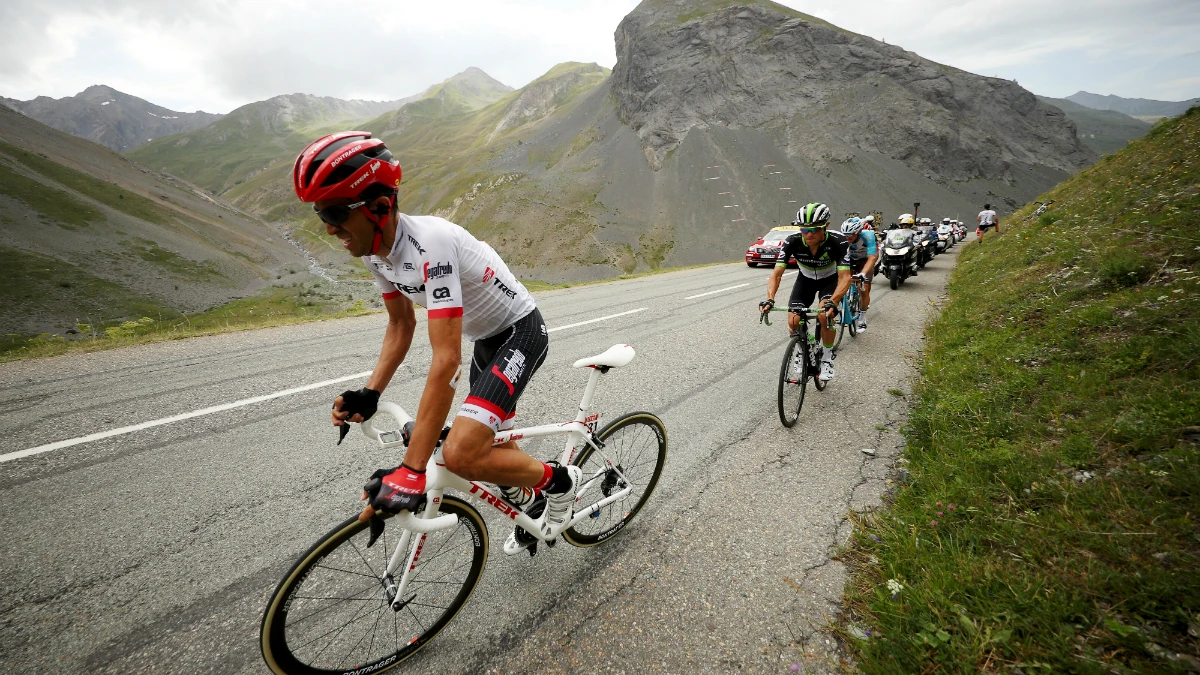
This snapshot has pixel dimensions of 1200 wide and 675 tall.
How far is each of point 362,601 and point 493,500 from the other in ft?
2.98

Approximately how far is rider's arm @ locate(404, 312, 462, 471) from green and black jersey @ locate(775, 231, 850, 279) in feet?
16.2

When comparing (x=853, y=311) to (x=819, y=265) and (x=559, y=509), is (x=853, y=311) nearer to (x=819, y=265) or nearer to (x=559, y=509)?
(x=819, y=265)

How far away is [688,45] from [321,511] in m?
78.3

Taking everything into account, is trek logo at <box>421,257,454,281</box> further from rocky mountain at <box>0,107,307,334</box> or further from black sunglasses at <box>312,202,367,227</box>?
rocky mountain at <box>0,107,307,334</box>

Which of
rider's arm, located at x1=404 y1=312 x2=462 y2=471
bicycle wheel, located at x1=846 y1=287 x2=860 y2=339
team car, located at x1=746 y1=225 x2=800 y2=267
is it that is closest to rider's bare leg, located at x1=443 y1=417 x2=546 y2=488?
rider's arm, located at x1=404 y1=312 x2=462 y2=471

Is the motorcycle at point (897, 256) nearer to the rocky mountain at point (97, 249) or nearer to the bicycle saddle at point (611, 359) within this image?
the bicycle saddle at point (611, 359)

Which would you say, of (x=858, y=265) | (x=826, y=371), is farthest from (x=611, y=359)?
(x=858, y=265)

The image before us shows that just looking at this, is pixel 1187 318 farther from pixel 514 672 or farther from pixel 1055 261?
pixel 514 672

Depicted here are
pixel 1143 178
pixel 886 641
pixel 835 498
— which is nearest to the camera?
pixel 886 641

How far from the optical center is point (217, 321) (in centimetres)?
1936

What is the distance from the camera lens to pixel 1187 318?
3793 mm

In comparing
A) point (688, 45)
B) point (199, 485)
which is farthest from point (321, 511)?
point (688, 45)

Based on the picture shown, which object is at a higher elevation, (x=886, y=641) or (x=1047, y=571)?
(x=1047, y=571)

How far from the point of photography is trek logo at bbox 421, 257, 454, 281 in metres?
2.07
